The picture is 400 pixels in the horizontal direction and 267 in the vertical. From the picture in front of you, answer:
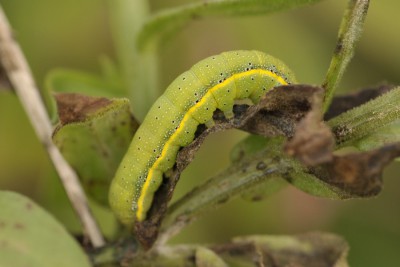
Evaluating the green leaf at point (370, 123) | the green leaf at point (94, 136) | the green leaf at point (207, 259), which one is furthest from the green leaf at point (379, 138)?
the green leaf at point (94, 136)

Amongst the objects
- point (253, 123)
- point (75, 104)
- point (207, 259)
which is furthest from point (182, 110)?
point (207, 259)

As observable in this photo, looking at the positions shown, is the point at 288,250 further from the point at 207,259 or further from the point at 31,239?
the point at 31,239

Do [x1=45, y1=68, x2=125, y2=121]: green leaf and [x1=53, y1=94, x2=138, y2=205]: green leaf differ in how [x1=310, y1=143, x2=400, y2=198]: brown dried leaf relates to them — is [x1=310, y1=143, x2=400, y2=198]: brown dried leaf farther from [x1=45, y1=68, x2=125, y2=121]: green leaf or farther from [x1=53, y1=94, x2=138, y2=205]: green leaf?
[x1=45, y1=68, x2=125, y2=121]: green leaf

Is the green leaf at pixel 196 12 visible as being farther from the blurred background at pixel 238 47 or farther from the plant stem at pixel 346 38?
the blurred background at pixel 238 47

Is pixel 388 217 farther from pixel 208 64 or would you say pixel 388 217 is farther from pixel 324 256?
pixel 208 64

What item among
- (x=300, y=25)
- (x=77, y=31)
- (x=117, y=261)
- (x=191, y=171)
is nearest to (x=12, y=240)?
(x=117, y=261)
